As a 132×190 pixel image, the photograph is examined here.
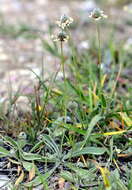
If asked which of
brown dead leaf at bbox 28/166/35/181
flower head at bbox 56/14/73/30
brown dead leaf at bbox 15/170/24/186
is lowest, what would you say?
brown dead leaf at bbox 15/170/24/186

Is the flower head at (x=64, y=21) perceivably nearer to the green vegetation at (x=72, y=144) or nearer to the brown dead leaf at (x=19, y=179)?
the green vegetation at (x=72, y=144)

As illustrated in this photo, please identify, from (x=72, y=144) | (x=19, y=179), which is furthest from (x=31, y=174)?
(x=72, y=144)

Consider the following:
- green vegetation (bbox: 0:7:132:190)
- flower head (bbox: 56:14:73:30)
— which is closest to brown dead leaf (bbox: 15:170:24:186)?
green vegetation (bbox: 0:7:132:190)

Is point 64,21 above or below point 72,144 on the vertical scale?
above

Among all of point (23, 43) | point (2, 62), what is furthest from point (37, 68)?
point (23, 43)

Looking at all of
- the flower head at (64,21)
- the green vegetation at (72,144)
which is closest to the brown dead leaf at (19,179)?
the green vegetation at (72,144)

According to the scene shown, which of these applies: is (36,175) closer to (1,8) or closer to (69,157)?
(69,157)

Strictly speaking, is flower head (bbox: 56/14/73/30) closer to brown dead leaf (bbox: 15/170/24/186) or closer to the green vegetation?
the green vegetation

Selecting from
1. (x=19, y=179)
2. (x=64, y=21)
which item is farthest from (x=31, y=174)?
(x=64, y=21)

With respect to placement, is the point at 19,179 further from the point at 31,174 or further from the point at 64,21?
the point at 64,21

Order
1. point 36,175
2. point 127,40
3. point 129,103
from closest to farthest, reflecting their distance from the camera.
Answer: point 36,175, point 129,103, point 127,40

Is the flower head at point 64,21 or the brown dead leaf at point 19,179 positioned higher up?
the flower head at point 64,21
